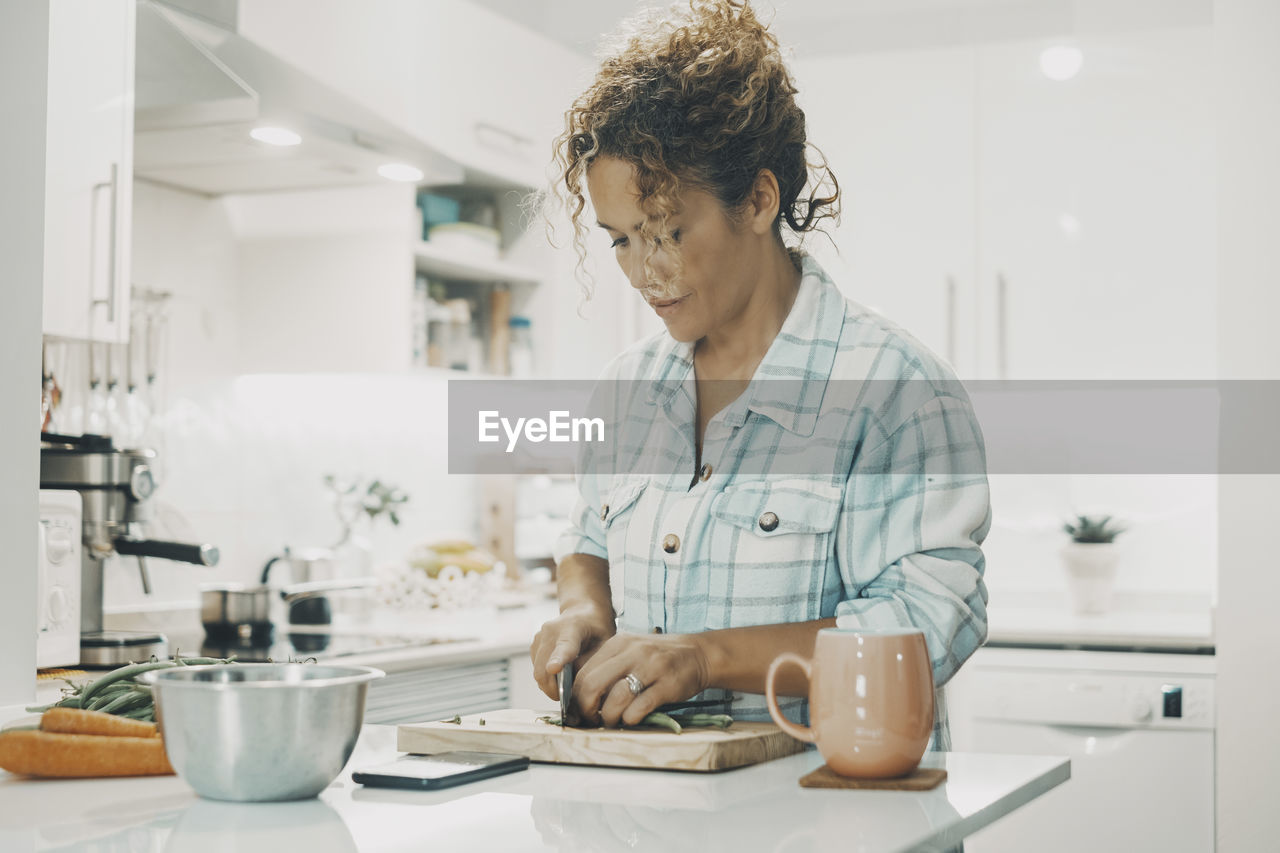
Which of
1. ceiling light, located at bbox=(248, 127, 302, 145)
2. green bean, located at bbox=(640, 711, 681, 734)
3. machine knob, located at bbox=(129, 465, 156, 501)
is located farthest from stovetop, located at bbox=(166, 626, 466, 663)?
green bean, located at bbox=(640, 711, 681, 734)

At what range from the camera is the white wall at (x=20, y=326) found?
1.37 metres

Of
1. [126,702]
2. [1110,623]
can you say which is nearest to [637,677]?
[126,702]

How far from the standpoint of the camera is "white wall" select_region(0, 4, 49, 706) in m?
1.37

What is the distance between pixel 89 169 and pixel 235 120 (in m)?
0.34

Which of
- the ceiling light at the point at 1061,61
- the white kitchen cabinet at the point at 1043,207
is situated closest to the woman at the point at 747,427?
the white kitchen cabinet at the point at 1043,207

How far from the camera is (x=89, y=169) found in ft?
6.47

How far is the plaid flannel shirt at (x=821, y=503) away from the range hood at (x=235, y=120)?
122 centimetres

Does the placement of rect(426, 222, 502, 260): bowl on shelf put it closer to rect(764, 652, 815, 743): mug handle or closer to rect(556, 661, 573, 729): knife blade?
rect(556, 661, 573, 729): knife blade

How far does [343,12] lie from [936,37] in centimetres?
155

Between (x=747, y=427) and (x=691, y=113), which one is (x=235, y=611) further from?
(x=691, y=113)

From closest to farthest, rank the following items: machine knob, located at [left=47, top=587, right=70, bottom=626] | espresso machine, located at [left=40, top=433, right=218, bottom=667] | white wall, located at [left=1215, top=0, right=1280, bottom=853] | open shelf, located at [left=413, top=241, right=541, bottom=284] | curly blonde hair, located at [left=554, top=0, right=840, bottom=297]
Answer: curly blonde hair, located at [left=554, top=0, right=840, bottom=297] < machine knob, located at [left=47, top=587, right=70, bottom=626] < espresso machine, located at [left=40, top=433, right=218, bottom=667] < white wall, located at [left=1215, top=0, right=1280, bottom=853] < open shelf, located at [left=413, top=241, right=541, bottom=284]

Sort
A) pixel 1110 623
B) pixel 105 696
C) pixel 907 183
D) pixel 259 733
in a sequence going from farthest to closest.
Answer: pixel 907 183 → pixel 1110 623 → pixel 105 696 → pixel 259 733

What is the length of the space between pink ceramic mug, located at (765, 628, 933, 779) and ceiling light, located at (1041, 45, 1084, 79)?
8.06 feet

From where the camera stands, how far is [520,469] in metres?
3.48
